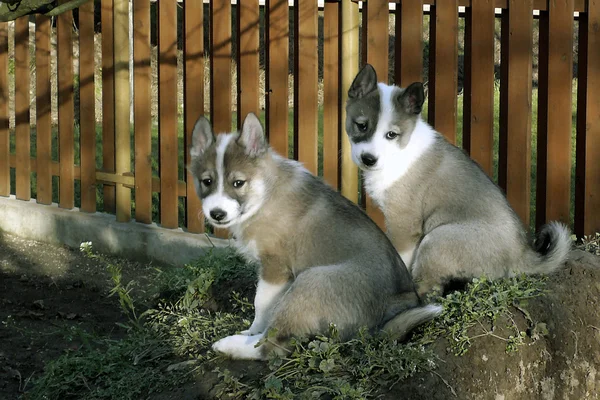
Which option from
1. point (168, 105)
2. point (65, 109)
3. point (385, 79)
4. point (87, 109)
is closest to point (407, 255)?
point (385, 79)

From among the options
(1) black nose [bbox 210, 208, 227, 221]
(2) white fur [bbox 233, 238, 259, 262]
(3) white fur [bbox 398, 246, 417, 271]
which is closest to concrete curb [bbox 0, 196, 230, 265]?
(3) white fur [bbox 398, 246, 417, 271]

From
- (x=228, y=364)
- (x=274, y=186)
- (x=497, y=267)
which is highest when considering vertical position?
(x=274, y=186)

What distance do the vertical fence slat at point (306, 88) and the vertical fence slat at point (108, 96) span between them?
92.0 inches

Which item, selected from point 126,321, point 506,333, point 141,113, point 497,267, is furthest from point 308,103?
point 506,333

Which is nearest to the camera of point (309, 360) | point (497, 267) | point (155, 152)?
point (309, 360)

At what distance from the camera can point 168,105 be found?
9625 mm

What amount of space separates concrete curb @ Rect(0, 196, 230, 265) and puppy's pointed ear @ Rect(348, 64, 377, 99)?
9.92 feet

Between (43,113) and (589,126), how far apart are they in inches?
244

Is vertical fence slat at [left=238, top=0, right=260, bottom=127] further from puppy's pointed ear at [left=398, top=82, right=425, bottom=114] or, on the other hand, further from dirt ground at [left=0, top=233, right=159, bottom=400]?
puppy's pointed ear at [left=398, top=82, right=425, bottom=114]

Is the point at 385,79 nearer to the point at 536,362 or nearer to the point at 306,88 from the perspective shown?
the point at 306,88

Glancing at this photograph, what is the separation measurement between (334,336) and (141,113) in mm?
5661

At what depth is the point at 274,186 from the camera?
17.6 feet

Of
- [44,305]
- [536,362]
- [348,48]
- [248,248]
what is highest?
[348,48]

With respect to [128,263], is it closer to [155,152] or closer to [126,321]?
[126,321]
